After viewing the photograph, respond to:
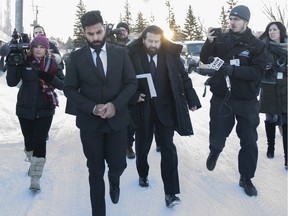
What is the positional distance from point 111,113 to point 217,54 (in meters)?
1.78

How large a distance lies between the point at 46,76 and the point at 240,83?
2207 mm

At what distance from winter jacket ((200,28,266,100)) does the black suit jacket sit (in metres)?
1.34

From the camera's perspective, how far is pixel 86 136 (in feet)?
11.9

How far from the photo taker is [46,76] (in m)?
4.55

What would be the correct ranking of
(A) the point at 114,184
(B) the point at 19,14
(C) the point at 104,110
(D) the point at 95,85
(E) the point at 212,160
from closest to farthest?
1. (C) the point at 104,110
2. (D) the point at 95,85
3. (A) the point at 114,184
4. (E) the point at 212,160
5. (B) the point at 19,14

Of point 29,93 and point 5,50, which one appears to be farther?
point 29,93

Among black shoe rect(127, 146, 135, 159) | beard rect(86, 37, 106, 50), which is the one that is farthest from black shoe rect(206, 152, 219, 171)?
beard rect(86, 37, 106, 50)

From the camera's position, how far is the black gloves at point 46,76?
453cm

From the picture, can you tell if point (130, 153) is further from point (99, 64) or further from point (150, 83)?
point (99, 64)

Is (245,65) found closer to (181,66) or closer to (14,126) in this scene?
(181,66)

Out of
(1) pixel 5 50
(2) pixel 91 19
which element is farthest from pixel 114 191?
(1) pixel 5 50

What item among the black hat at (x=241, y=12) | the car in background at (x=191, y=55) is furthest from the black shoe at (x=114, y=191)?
the car in background at (x=191, y=55)

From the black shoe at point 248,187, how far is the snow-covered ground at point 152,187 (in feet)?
0.19

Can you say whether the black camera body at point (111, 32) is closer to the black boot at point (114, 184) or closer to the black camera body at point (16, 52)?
the black camera body at point (16, 52)
